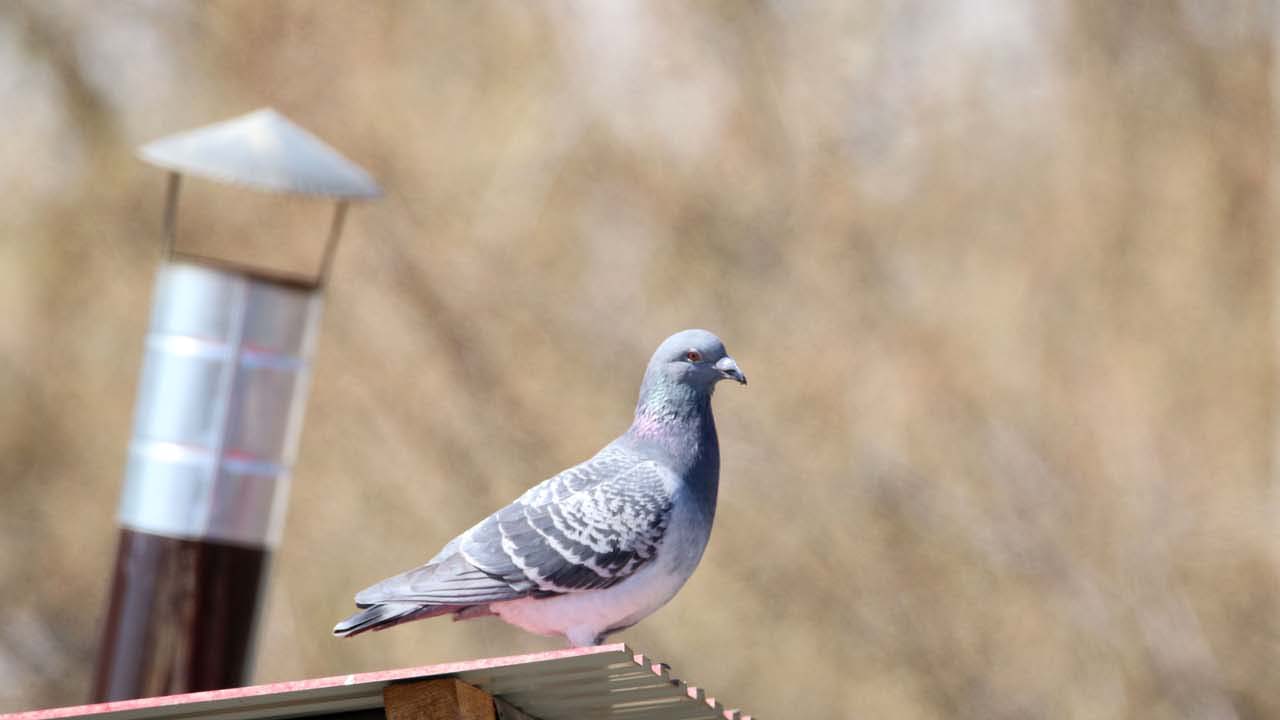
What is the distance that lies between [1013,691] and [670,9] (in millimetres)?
6192

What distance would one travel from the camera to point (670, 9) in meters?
14.3

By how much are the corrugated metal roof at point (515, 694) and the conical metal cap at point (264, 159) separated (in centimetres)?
359

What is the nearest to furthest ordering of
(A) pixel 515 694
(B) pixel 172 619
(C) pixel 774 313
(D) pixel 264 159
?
(A) pixel 515 694 < (B) pixel 172 619 < (D) pixel 264 159 < (C) pixel 774 313

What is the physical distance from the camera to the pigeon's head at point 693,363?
164 inches

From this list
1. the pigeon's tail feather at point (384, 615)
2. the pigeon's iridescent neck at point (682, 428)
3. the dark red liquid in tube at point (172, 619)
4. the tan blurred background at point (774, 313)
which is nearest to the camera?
the pigeon's tail feather at point (384, 615)

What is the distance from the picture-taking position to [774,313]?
13.4 meters

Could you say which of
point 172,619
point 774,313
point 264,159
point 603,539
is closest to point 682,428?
point 603,539

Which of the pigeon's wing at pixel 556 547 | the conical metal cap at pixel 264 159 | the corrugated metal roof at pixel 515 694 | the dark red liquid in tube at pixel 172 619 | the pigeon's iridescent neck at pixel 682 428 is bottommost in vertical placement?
the corrugated metal roof at pixel 515 694

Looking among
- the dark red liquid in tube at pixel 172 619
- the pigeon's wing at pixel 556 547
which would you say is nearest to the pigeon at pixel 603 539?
the pigeon's wing at pixel 556 547

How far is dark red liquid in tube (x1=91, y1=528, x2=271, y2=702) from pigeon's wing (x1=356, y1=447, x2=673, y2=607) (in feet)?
9.75

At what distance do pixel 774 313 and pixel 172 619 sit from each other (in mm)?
7505

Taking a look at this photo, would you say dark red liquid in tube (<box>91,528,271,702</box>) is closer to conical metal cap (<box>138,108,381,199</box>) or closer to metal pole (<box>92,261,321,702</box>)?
metal pole (<box>92,261,321,702</box>)

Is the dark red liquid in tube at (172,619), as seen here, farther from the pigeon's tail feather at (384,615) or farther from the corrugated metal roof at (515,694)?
the pigeon's tail feather at (384,615)

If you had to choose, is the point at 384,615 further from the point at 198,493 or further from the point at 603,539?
the point at 198,493
